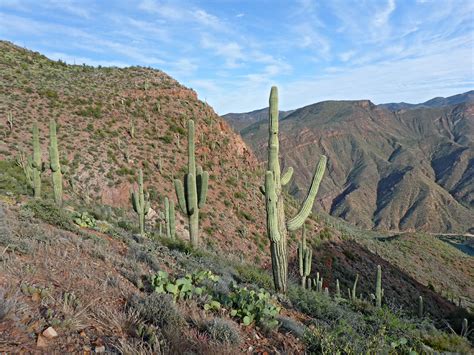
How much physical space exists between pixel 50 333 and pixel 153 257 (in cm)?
397

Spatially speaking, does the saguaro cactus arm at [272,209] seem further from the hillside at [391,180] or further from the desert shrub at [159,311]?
the hillside at [391,180]

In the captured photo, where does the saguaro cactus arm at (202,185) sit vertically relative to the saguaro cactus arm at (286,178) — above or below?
below

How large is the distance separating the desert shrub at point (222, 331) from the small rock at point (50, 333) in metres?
1.57

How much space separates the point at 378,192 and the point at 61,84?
148m

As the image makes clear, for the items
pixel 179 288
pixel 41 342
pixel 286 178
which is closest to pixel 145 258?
pixel 179 288

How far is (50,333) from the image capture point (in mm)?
3164

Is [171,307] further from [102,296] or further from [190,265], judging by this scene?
[190,265]

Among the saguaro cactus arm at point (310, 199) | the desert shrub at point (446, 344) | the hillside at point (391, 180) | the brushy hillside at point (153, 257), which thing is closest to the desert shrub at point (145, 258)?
the brushy hillside at point (153, 257)

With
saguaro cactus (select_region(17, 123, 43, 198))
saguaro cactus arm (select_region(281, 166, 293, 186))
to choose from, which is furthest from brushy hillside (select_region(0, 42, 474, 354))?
saguaro cactus arm (select_region(281, 166, 293, 186))

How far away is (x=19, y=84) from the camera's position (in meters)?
27.9

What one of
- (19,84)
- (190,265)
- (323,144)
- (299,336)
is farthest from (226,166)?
(323,144)

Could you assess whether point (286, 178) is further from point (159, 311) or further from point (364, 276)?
point (364, 276)

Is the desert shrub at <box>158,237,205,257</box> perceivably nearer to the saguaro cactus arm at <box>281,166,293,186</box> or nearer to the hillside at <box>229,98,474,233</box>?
the saguaro cactus arm at <box>281,166,293,186</box>

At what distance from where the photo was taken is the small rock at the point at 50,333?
3.14 meters
